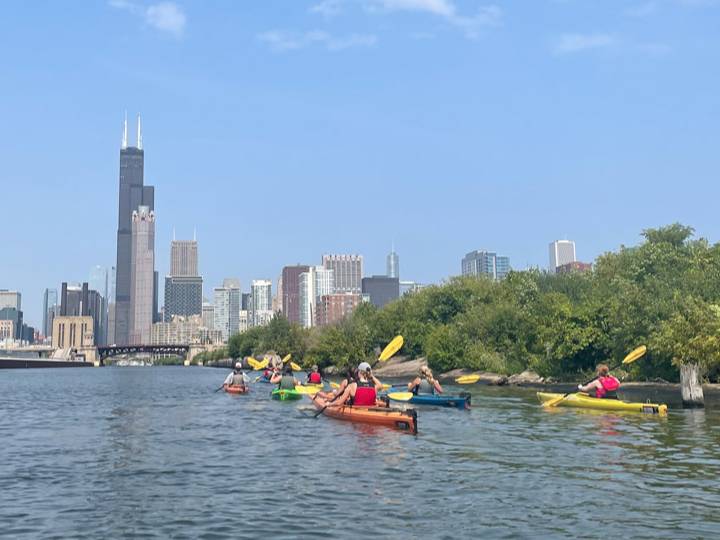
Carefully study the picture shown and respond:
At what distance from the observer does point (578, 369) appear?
5984 cm

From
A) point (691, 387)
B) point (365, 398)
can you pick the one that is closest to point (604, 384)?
point (691, 387)

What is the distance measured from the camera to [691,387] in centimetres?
3519

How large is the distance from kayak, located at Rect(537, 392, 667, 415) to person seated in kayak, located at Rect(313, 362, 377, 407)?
36.1 feet

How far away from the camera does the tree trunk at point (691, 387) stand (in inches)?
1371

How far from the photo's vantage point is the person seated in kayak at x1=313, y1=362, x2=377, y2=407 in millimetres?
27641

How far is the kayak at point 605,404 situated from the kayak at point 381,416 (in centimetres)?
1165

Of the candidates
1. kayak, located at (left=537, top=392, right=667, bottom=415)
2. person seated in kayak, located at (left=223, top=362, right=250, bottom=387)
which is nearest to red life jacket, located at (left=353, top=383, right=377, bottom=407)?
kayak, located at (left=537, top=392, right=667, bottom=415)

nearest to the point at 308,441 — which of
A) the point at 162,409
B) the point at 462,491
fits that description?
the point at 462,491

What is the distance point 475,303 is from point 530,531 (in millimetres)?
84457

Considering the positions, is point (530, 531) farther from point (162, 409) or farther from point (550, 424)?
point (162, 409)

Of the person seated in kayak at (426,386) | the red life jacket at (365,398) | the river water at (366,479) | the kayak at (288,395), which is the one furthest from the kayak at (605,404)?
the kayak at (288,395)

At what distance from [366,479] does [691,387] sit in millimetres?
24564

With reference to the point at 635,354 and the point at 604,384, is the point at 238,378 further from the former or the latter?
the point at 604,384

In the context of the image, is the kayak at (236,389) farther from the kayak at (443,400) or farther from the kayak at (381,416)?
the kayak at (381,416)
